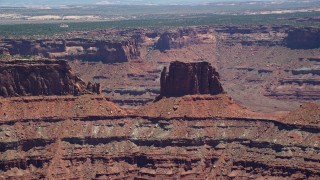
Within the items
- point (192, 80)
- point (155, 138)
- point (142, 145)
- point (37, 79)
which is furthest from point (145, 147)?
point (37, 79)

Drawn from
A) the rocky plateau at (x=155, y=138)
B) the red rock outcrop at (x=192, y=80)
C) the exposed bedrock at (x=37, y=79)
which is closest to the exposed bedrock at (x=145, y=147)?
the rocky plateau at (x=155, y=138)

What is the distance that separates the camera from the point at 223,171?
129 metres

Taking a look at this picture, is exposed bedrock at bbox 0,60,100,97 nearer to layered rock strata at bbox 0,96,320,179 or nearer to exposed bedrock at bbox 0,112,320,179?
A: layered rock strata at bbox 0,96,320,179

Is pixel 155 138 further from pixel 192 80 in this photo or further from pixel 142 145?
pixel 192 80

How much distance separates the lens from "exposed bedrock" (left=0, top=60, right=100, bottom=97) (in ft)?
454

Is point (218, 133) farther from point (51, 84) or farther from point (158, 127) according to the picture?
point (51, 84)

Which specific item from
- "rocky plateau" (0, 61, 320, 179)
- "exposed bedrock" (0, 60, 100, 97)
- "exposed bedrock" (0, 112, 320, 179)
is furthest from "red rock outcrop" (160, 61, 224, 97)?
"exposed bedrock" (0, 60, 100, 97)

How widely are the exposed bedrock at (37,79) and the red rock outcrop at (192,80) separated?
44.0 ft

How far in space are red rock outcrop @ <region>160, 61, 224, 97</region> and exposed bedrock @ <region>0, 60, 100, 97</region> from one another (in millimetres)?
13404

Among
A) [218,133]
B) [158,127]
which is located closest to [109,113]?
[158,127]

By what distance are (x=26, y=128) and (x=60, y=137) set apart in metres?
5.15

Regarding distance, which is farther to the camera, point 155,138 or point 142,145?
point 142,145

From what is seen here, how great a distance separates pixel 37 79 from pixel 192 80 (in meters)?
23.3

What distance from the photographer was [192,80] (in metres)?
141
